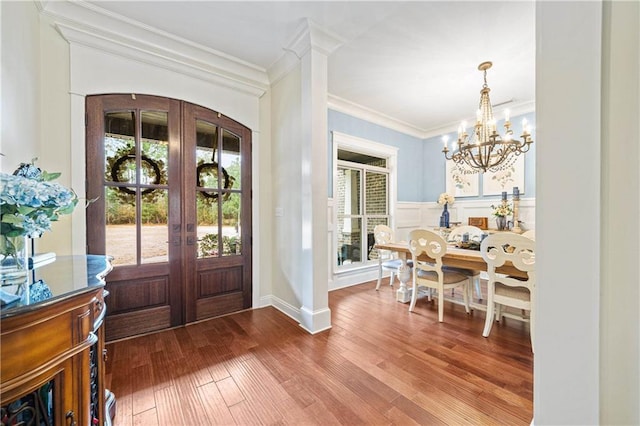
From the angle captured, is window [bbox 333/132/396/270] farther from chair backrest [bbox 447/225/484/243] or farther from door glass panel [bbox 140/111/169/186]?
door glass panel [bbox 140/111/169/186]

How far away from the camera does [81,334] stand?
2.97 feet

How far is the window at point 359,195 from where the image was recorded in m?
4.10

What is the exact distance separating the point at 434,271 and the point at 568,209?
2285 millimetres

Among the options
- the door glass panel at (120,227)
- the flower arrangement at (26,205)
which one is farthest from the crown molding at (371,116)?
the flower arrangement at (26,205)

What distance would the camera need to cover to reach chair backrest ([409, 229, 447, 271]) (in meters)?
2.62

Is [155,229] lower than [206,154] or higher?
lower

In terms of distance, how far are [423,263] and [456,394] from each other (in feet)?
5.16

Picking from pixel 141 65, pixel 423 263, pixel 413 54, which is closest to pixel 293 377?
pixel 423 263

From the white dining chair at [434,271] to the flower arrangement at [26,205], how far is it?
277 centimetres

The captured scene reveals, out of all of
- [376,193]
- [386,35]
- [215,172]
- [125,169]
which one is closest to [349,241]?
[376,193]

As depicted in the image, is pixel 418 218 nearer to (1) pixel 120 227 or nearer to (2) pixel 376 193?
(2) pixel 376 193

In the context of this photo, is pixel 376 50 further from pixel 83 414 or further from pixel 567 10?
pixel 83 414

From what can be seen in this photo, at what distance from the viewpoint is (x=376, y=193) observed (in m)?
4.68

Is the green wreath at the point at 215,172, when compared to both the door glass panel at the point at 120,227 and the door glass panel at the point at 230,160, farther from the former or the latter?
the door glass panel at the point at 120,227
